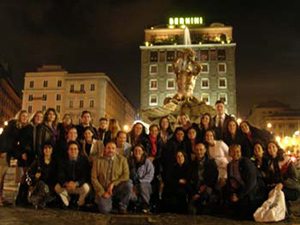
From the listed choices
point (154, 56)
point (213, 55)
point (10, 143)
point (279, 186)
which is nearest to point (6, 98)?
point (154, 56)

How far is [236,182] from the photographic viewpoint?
6.76m

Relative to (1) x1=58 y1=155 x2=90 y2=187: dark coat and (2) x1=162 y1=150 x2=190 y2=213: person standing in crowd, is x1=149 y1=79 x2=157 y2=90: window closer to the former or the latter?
(2) x1=162 y1=150 x2=190 y2=213: person standing in crowd

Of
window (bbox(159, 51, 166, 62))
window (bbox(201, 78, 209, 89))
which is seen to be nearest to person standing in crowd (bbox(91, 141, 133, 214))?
window (bbox(201, 78, 209, 89))

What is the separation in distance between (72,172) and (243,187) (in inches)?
136

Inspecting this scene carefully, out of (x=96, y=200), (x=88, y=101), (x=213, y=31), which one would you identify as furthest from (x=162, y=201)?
(x=213, y=31)

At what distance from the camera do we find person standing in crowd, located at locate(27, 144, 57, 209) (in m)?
7.00

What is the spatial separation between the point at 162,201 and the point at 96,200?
1347 mm

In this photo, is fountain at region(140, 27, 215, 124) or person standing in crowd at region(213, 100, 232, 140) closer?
person standing in crowd at region(213, 100, 232, 140)

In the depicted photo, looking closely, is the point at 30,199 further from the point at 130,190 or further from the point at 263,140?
the point at 263,140

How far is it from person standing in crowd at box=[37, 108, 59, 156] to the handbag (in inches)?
187

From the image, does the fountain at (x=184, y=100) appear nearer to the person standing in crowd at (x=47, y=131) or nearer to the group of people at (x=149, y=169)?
the group of people at (x=149, y=169)

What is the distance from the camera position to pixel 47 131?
8.05 meters

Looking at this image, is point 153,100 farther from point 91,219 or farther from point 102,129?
point 91,219

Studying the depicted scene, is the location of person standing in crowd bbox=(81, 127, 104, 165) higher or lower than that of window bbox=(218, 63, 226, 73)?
lower
